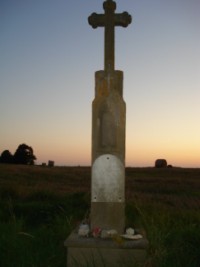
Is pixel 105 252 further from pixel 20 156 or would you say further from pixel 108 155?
pixel 20 156

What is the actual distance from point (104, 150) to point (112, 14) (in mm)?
2027

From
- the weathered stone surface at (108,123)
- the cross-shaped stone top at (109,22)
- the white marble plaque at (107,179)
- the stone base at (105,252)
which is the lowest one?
the stone base at (105,252)

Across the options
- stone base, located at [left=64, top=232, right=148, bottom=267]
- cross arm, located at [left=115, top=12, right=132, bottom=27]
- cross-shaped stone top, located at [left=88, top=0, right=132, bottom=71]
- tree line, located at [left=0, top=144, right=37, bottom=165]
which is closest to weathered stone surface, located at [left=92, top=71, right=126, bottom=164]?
cross-shaped stone top, located at [left=88, top=0, right=132, bottom=71]

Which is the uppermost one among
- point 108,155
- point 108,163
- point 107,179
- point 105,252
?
point 108,155

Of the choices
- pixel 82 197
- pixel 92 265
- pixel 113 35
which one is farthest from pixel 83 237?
pixel 82 197

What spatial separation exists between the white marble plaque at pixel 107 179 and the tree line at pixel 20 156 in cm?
5715

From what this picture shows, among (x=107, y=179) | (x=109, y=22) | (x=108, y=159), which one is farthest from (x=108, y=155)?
(x=109, y=22)

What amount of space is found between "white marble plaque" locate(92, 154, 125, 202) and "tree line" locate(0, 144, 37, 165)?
57.2 metres

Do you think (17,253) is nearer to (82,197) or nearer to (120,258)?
(120,258)

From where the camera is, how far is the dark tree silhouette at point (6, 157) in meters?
62.1

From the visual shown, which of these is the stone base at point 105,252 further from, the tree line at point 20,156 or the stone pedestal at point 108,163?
the tree line at point 20,156

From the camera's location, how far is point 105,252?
16.5 feet

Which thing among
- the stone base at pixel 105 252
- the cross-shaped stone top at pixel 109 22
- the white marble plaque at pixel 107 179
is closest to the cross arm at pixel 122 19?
the cross-shaped stone top at pixel 109 22

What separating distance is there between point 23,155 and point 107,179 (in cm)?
5719
